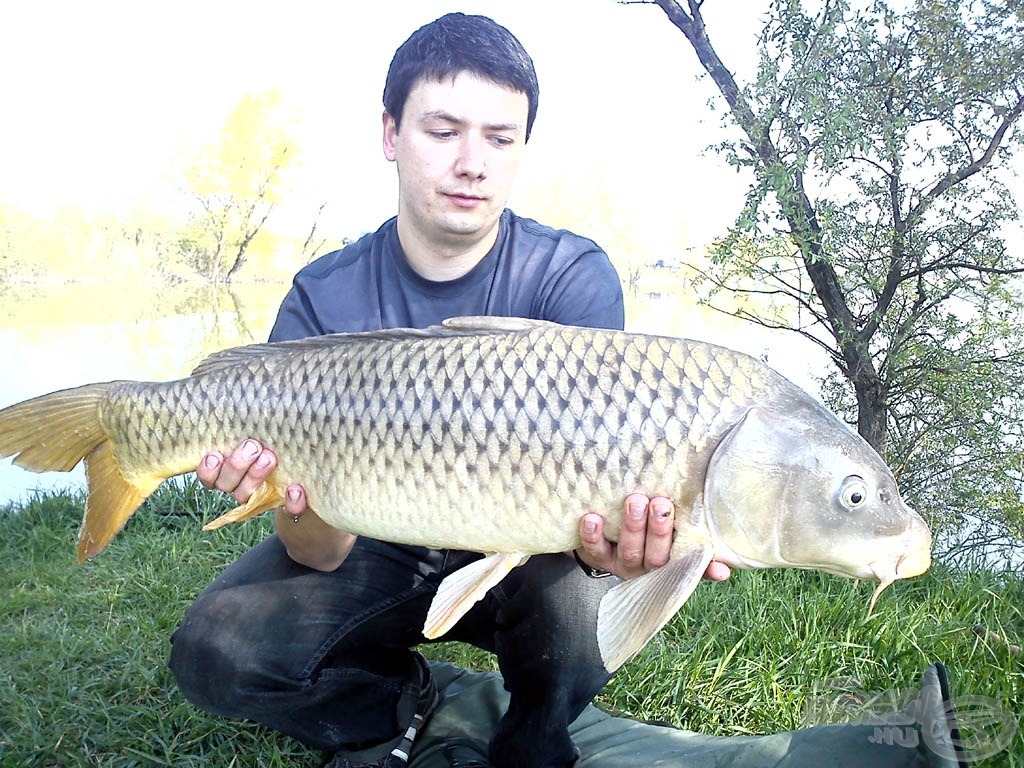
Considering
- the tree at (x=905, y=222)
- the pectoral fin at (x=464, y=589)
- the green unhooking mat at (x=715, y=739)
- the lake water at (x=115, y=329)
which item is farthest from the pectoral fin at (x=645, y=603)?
the lake water at (x=115, y=329)

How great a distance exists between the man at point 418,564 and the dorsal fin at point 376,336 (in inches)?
11.4

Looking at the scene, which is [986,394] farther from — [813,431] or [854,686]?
[813,431]

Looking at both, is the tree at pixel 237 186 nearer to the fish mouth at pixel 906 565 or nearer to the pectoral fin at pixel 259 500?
the pectoral fin at pixel 259 500

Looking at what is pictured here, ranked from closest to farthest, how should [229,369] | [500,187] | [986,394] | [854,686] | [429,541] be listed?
[429,541] < [229,369] < [500,187] < [854,686] < [986,394]

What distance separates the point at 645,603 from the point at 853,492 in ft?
1.02

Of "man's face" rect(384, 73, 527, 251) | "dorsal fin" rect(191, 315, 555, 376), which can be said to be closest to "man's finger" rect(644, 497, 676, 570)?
"dorsal fin" rect(191, 315, 555, 376)

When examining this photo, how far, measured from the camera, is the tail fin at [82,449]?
4.62 ft

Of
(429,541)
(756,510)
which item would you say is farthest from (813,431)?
(429,541)

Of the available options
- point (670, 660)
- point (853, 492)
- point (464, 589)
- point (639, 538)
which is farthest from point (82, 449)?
point (670, 660)

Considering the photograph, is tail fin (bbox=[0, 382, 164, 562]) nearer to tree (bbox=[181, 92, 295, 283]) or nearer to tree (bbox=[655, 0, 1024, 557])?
tree (bbox=[655, 0, 1024, 557])

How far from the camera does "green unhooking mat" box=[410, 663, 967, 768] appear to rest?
1260mm

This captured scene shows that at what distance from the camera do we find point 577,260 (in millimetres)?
1710

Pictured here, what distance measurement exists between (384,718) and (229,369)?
81cm

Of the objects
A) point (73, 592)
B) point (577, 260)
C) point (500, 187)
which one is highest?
point (500, 187)
